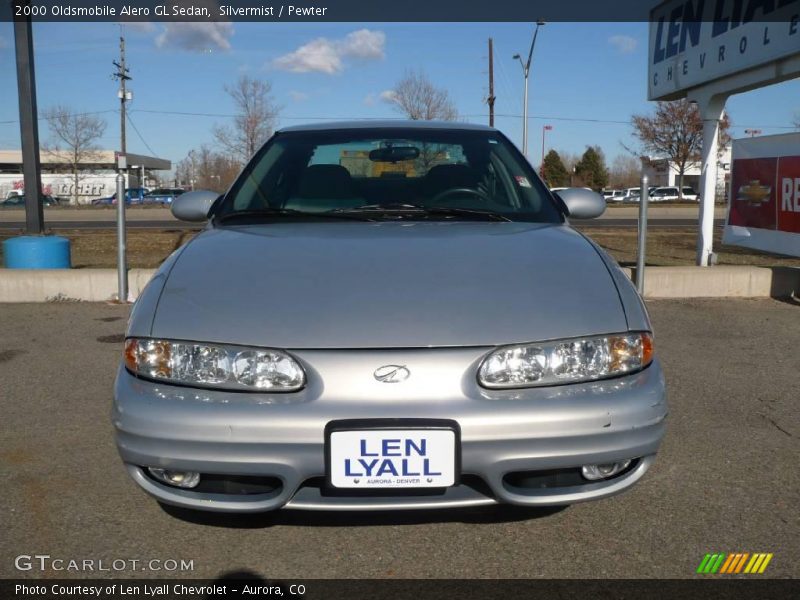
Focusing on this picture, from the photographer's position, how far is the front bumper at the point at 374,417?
2.07 metres

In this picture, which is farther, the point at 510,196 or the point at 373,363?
the point at 510,196

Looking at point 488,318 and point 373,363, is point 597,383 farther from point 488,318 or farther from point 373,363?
point 373,363

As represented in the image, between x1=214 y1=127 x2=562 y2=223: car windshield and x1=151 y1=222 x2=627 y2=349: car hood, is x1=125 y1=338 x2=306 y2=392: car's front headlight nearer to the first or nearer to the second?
x1=151 y1=222 x2=627 y2=349: car hood

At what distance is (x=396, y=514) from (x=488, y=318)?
32.3 inches

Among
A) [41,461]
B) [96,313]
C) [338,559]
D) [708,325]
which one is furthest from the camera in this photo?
[96,313]

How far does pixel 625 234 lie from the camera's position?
16.1 m

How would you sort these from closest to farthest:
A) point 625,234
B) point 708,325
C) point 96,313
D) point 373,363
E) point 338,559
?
point 373,363, point 338,559, point 708,325, point 96,313, point 625,234

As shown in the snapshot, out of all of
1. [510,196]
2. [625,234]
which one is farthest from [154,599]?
[625,234]

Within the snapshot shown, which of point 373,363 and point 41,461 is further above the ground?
point 373,363

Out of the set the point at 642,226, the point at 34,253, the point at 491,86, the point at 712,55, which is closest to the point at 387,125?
the point at 642,226

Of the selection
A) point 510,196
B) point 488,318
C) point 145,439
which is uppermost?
point 510,196

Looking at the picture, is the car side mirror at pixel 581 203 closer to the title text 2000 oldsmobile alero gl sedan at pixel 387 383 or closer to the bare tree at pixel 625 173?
the title text 2000 oldsmobile alero gl sedan at pixel 387 383

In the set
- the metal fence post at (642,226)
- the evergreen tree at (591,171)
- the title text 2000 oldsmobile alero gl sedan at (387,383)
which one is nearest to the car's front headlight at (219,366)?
the title text 2000 oldsmobile alero gl sedan at (387,383)

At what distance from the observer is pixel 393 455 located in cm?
207
